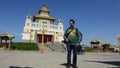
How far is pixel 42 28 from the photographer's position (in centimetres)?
6731

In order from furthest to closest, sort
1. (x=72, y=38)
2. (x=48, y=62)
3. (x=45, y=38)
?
(x=45, y=38), (x=48, y=62), (x=72, y=38)

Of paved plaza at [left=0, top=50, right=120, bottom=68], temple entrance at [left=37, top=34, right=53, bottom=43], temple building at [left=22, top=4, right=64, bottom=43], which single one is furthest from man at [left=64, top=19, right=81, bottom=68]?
temple entrance at [left=37, top=34, right=53, bottom=43]

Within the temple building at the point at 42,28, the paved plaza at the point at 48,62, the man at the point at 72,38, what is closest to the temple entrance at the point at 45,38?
the temple building at the point at 42,28

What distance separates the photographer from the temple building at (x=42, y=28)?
6550 cm

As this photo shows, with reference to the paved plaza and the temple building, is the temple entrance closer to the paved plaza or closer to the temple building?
the temple building

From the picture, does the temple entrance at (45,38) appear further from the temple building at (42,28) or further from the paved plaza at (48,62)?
the paved plaza at (48,62)

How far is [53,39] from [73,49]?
58.8 meters

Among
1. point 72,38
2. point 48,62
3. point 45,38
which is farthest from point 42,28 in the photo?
point 72,38

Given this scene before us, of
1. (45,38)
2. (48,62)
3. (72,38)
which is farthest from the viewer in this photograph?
(45,38)

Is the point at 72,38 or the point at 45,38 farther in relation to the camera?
the point at 45,38

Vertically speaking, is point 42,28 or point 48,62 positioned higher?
point 42,28

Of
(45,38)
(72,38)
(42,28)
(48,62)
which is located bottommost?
(48,62)

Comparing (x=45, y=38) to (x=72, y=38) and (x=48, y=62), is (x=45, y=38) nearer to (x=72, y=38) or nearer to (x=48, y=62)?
(x=48, y=62)

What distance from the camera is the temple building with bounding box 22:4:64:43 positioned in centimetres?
6550
